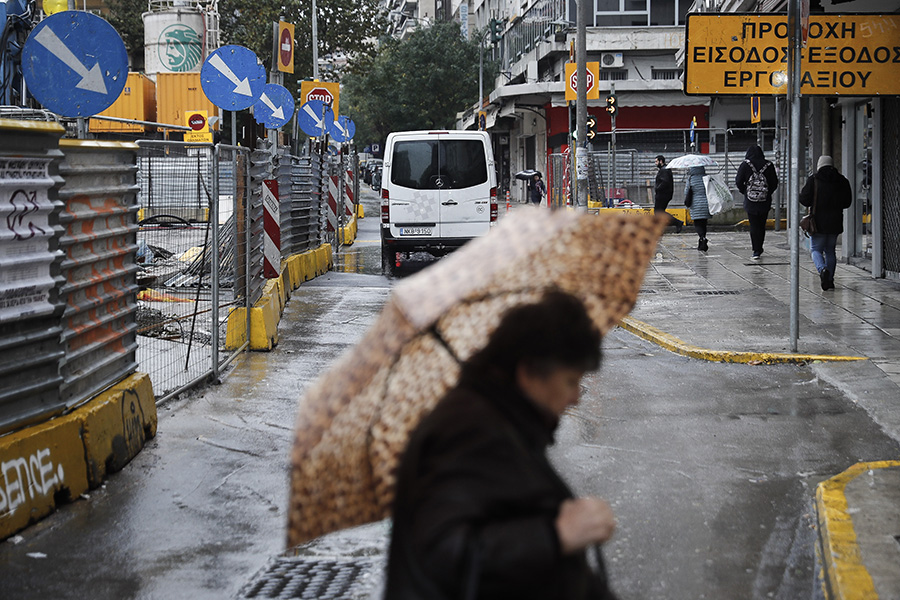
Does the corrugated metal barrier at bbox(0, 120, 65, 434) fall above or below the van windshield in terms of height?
below

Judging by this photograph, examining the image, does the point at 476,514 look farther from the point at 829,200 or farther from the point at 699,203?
the point at 699,203

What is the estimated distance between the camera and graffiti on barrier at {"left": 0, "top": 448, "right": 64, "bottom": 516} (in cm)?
525

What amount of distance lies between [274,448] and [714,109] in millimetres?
37847

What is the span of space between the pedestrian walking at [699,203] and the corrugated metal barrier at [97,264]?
15.7 m

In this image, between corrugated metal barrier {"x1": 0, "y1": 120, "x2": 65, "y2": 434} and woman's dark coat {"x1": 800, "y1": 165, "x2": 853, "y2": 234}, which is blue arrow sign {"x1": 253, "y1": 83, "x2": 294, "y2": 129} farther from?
corrugated metal barrier {"x1": 0, "y1": 120, "x2": 65, "y2": 434}

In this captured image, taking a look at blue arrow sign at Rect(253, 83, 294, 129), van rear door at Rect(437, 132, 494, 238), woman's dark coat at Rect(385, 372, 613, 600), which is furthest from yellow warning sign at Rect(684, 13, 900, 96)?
woman's dark coat at Rect(385, 372, 613, 600)

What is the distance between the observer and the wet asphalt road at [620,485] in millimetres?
4789

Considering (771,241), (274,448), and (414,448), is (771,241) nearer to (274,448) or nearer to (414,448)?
(274,448)

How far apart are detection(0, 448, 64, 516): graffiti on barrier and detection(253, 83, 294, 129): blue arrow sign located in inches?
402

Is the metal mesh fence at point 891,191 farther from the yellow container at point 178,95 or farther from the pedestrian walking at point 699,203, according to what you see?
the yellow container at point 178,95

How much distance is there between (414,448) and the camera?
1.96m

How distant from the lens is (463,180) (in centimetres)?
1830

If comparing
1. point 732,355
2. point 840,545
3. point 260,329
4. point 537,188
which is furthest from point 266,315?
point 537,188

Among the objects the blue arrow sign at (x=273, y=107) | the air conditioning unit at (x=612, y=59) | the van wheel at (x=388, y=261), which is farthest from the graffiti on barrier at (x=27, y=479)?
the air conditioning unit at (x=612, y=59)
